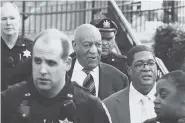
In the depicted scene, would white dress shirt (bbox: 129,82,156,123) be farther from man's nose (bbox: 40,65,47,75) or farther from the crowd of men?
man's nose (bbox: 40,65,47,75)

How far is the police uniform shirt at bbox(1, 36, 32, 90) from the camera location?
5545 millimetres

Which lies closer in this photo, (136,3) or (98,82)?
(98,82)

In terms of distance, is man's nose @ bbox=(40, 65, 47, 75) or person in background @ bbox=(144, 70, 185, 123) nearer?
man's nose @ bbox=(40, 65, 47, 75)

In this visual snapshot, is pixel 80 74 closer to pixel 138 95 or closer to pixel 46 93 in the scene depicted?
pixel 138 95

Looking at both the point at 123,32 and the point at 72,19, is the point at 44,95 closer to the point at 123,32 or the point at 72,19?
the point at 123,32

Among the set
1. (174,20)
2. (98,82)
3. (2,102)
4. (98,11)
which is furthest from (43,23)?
(2,102)

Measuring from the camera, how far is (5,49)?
5.88 m

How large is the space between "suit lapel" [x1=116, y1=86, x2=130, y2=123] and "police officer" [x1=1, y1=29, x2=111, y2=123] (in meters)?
1.03

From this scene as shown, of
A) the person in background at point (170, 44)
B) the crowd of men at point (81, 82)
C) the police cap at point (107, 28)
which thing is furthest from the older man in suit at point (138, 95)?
the person in background at point (170, 44)

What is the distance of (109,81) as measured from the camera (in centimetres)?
607

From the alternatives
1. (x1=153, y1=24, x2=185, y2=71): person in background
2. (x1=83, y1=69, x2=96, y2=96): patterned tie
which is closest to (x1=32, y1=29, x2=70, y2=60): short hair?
(x1=83, y1=69, x2=96, y2=96): patterned tie

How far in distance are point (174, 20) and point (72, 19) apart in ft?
8.25

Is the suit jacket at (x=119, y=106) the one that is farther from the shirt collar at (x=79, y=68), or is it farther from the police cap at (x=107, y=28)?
the police cap at (x=107, y=28)

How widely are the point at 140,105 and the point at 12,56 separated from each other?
51.1 inches
